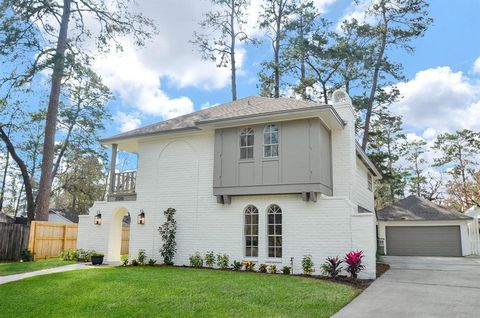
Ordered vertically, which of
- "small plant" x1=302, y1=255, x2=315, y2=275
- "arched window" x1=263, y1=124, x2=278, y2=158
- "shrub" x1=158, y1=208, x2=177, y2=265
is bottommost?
"small plant" x1=302, y1=255, x2=315, y2=275

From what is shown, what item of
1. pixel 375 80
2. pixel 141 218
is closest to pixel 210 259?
pixel 141 218

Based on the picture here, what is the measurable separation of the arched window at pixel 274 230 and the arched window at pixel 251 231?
47 cm

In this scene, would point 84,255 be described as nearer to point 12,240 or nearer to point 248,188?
point 12,240

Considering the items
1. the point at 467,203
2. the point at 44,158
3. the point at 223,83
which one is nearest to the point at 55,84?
the point at 44,158

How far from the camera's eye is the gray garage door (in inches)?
840

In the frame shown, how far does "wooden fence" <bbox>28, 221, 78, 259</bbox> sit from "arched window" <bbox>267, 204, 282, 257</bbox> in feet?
35.1

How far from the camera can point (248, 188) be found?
12289mm

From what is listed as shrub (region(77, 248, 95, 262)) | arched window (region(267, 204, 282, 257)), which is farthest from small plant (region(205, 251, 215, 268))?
shrub (region(77, 248, 95, 262))

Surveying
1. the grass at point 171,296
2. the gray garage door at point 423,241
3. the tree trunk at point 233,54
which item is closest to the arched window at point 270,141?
the grass at point 171,296

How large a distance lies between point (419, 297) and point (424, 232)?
15.6 metres

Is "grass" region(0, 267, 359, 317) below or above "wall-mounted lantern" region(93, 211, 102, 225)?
below

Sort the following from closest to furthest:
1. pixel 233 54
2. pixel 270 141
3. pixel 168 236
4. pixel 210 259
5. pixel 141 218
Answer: pixel 270 141, pixel 210 259, pixel 168 236, pixel 141 218, pixel 233 54

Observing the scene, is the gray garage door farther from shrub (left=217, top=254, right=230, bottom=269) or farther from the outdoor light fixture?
the outdoor light fixture

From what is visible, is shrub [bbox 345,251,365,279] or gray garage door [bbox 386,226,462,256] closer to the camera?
shrub [bbox 345,251,365,279]
